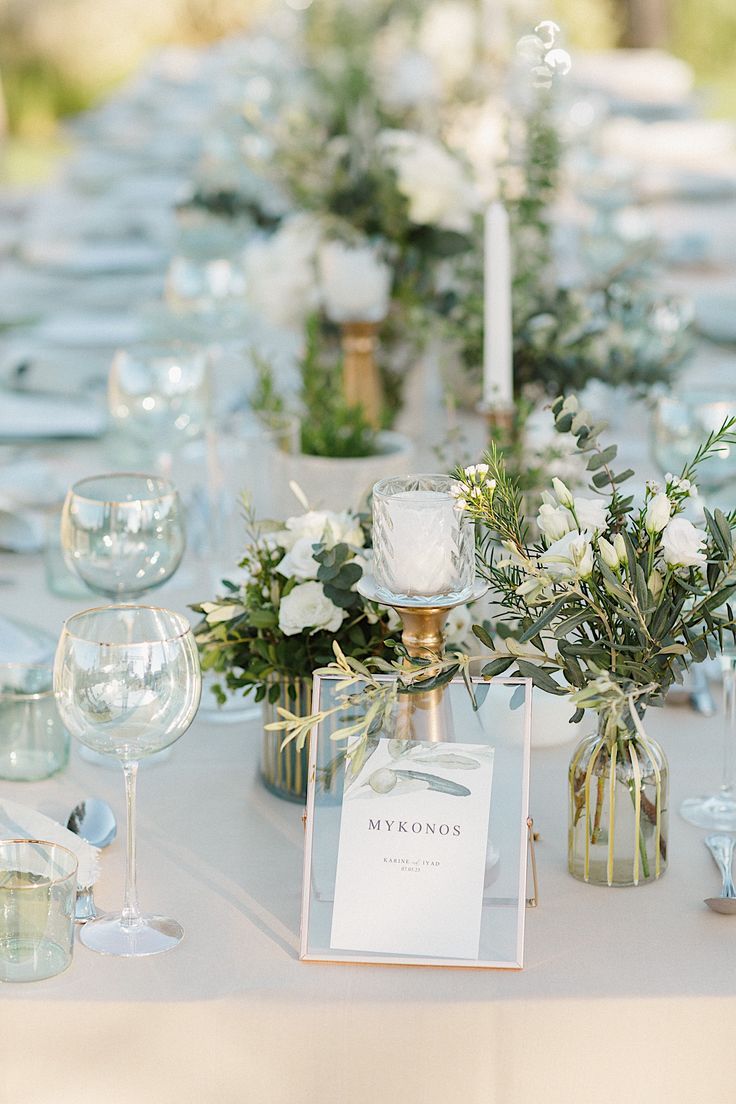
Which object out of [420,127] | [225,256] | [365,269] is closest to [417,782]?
[365,269]

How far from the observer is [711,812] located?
116 cm

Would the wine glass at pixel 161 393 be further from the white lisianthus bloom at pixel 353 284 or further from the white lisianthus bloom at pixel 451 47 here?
the white lisianthus bloom at pixel 451 47

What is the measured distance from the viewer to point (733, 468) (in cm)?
149

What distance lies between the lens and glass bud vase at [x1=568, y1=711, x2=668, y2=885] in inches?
40.5

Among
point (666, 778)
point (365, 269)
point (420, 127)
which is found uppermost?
point (420, 127)

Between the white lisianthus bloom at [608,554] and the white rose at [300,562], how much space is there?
258mm

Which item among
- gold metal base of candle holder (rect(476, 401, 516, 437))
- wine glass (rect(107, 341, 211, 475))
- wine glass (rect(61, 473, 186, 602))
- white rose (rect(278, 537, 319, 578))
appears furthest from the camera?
wine glass (rect(107, 341, 211, 475))

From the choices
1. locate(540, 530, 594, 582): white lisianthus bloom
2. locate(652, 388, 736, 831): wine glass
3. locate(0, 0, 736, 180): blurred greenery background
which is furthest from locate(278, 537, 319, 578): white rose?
locate(0, 0, 736, 180): blurred greenery background

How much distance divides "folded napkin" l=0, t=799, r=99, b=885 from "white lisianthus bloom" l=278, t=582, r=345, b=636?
0.22 m

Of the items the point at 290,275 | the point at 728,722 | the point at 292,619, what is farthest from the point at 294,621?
the point at 290,275

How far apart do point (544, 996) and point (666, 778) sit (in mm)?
194

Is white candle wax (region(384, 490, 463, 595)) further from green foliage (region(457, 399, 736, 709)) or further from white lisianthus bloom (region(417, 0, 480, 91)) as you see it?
white lisianthus bloom (region(417, 0, 480, 91))

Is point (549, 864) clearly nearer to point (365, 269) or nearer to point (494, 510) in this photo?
point (494, 510)

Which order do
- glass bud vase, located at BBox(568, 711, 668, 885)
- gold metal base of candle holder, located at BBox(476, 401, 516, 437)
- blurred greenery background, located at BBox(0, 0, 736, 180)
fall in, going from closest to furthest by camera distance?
glass bud vase, located at BBox(568, 711, 668, 885) < gold metal base of candle holder, located at BBox(476, 401, 516, 437) < blurred greenery background, located at BBox(0, 0, 736, 180)
